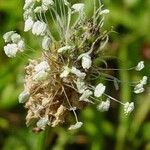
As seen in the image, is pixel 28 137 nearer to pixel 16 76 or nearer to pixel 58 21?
pixel 16 76

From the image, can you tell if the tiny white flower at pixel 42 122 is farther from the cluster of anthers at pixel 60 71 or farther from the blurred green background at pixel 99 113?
the blurred green background at pixel 99 113

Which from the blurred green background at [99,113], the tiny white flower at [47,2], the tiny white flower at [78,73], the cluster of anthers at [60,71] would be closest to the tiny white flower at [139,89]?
the cluster of anthers at [60,71]

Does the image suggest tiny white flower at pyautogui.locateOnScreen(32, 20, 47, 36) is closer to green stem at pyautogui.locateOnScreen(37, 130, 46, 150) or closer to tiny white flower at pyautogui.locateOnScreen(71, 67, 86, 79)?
tiny white flower at pyautogui.locateOnScreen(71, 67, 86, 79)

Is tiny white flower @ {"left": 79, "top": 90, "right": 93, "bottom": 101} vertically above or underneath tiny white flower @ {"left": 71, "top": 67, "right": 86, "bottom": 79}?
underneath

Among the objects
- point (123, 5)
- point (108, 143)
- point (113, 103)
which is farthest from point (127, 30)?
point (108, 143)

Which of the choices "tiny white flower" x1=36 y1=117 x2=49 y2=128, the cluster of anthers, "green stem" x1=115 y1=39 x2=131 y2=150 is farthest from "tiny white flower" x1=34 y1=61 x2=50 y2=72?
"green stem" x1=115 y1=39 x2=131 y2=150

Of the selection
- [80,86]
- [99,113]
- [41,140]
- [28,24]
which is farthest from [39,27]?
[99,113]
